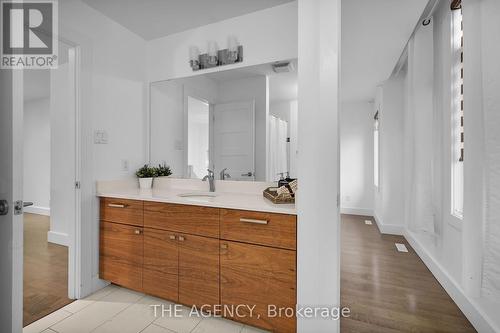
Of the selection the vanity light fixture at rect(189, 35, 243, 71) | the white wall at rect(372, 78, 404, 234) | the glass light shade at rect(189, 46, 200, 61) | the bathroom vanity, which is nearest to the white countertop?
the bathroom vanity

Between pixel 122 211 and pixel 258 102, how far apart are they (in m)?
1.49

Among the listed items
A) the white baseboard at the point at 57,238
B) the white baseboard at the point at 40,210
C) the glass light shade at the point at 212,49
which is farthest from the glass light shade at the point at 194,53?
the white baseboard at the point at 40,210

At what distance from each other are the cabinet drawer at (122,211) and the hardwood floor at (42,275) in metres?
0.70

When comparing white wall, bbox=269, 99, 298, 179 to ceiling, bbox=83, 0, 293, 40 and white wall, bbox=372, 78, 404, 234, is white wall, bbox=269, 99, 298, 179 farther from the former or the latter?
white wall, bbox=372, 78, 404, 234

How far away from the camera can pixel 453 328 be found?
160 centimetres

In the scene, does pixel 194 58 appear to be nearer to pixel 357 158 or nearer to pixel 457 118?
pixel 457 118

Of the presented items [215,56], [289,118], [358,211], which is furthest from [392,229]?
[215,56]

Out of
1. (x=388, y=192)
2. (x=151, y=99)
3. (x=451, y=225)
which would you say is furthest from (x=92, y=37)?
(x=388, y=192)

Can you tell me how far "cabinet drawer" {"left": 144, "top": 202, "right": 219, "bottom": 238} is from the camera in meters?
1.61

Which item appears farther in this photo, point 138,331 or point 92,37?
point 92,37

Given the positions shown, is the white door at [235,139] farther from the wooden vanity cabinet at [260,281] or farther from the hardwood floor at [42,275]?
the hardwood floor at [42,275]

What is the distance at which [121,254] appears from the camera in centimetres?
197

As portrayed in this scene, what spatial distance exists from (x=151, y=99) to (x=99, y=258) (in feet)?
5.26

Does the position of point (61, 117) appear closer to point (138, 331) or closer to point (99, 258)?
point (99, 258)
